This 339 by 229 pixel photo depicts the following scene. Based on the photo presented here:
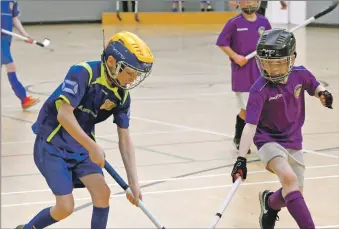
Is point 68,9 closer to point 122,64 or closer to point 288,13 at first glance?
point 288,13

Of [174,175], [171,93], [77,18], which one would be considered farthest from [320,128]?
[77,18]

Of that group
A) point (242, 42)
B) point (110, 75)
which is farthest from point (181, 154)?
point (110, 75)

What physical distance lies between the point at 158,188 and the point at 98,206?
5.69 feet

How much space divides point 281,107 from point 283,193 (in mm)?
489

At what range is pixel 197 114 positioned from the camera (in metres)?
8.50

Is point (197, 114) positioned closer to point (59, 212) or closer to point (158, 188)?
point (158, 188)

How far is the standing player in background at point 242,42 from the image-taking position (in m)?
6.51

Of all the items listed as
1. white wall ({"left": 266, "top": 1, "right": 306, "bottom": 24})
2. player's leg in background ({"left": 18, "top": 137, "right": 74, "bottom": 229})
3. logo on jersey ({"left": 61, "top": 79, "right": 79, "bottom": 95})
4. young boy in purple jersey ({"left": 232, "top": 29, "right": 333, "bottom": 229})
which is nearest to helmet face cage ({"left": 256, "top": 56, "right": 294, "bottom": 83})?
young boy in purple jersey ({"left": 232, "top": 29, "right": 333, "bottom": 229})

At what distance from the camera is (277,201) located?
418 centimetres

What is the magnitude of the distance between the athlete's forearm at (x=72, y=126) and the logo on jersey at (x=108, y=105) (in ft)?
0.69

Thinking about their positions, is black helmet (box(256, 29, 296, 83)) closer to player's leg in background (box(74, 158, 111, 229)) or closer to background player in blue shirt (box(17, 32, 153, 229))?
background player in blue shirt (box(17, 32, 153, 229))

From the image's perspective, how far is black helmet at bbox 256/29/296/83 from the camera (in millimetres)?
3832

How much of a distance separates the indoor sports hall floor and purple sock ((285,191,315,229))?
71 cm

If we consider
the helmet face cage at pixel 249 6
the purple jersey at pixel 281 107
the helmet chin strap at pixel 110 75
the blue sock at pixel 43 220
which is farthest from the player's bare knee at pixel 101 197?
the helmet face cage at pixel 249 6
